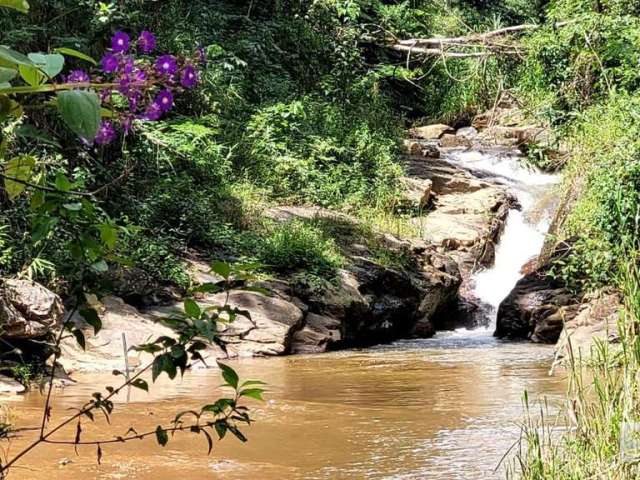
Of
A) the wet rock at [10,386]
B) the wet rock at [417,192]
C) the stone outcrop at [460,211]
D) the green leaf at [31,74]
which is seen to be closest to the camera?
the green leaf at [31,74]

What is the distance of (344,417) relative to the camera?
21.5 ft

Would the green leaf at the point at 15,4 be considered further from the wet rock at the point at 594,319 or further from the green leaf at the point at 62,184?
the wet rock at the point at 594,319

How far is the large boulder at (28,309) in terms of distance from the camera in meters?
7.52

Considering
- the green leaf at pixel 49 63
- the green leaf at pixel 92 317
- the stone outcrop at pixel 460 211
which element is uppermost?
the stone outcrop at pixel 460 211

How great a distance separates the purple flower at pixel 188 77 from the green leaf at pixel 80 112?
18.9 inches

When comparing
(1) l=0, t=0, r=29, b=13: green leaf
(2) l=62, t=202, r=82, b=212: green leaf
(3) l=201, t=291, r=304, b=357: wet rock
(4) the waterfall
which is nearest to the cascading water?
(4) the waterfall

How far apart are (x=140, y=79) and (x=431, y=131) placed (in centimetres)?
2028

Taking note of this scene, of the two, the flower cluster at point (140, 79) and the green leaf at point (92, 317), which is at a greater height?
the flower cluster at point (140, 79)

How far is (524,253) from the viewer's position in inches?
600

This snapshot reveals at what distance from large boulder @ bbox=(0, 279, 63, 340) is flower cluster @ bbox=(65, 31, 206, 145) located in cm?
599

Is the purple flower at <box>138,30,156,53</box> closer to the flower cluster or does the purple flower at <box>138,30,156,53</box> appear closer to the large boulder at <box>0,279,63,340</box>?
the flower cluster

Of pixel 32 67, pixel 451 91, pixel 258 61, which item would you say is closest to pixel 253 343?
pixel 258 61

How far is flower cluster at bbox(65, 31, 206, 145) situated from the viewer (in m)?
1.59

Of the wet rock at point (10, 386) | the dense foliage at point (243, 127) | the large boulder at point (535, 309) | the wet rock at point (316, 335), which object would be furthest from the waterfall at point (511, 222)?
the wet rock at point (10, 386)
